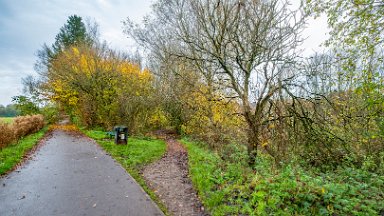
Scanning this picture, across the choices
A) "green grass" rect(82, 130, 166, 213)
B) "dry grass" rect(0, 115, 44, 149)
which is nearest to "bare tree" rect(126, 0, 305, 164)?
"green grass" rect(82, 130, 166, 213)

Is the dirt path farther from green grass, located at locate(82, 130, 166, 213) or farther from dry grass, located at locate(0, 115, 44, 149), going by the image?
dry grass, located at locate(0, 115, 44, 149)

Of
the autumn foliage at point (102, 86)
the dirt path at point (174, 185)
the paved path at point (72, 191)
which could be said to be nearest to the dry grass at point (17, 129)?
the paved path at point (72, 191)

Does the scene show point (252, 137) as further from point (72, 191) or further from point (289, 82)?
point (72, 191)

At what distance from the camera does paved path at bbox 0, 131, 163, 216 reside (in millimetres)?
4469

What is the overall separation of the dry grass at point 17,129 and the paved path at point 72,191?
2926 mm

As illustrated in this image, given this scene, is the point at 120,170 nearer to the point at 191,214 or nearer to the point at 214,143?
the point at 191,214

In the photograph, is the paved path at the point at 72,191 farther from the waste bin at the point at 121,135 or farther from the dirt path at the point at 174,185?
the waste bin at the point at 121,135

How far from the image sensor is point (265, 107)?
700 centimetres

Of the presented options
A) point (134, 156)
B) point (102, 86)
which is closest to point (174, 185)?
point (134, 156)

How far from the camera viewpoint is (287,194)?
4.25 m

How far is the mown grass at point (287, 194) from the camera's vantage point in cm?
401

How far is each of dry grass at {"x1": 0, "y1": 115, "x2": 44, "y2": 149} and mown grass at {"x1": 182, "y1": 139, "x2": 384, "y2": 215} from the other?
910 centimetres

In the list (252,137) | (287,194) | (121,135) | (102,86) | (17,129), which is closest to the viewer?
(287,194)

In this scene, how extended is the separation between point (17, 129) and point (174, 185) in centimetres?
1060
